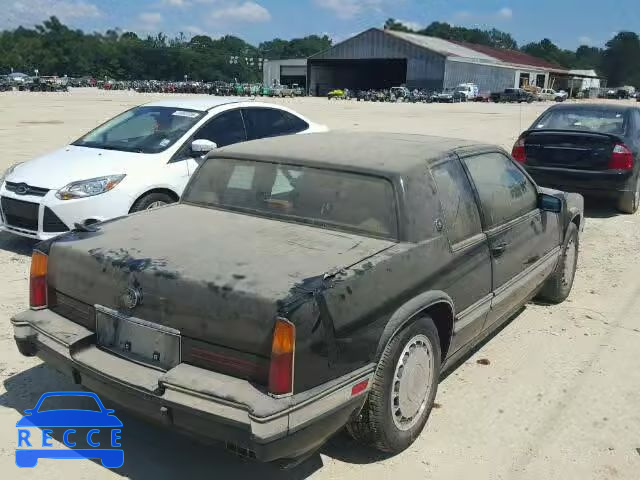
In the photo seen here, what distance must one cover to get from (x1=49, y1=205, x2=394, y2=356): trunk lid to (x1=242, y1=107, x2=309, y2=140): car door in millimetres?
3970

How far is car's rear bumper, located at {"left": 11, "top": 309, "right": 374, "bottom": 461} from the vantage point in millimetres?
2488

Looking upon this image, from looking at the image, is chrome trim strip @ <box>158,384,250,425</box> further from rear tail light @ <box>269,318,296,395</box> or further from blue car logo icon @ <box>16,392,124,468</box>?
blue car logo icon @ <box>16,392,124,468</box>

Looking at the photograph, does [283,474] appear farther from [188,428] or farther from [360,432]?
[188,428]

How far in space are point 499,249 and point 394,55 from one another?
76266 mm

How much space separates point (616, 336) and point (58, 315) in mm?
4161

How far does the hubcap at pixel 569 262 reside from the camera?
218 inches

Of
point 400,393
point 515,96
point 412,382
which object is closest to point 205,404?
point 400,393

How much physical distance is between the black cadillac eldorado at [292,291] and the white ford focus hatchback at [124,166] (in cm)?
232

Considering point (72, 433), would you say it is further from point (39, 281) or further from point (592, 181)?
point (592, 181)

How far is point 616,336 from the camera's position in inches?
194

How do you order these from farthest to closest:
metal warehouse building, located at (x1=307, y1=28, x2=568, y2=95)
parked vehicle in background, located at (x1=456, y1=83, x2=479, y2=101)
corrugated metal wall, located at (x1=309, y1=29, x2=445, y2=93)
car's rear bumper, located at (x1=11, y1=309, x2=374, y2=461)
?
metal warehouse building, located at (x1=307, y1=28, x2=568, y2=95)
corrugated metal wall, located at (x1=309, y1=29, x2=445, y2=93)
parked vehicle in background, located at (x1=456, y1=83, x2=479, y2=101)
car's rear bumper, located at (x1=11, y1=309, x2=374, y2=461)

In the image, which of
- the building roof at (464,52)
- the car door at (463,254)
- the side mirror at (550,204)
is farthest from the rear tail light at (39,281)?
the building roof at (464,52)

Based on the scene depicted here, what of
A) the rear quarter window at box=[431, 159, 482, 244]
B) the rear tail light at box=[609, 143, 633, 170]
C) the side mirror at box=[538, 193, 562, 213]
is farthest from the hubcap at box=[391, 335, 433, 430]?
the rear tail light at box=[609, 143, 633, 170]

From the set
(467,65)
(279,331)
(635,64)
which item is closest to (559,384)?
(279,331)
